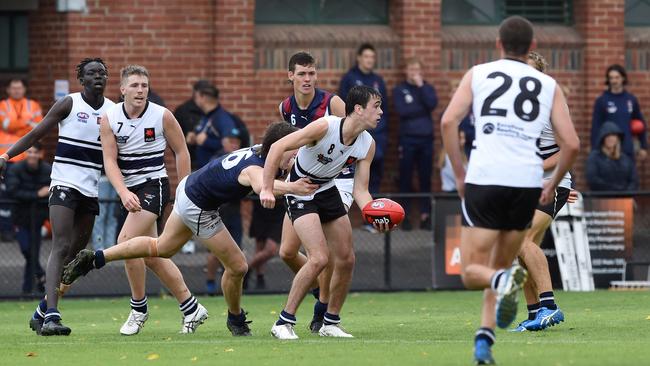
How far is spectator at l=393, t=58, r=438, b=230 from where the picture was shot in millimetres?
21172

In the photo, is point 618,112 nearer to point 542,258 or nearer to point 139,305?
point 542,258

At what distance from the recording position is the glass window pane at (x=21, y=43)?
22.0 meters

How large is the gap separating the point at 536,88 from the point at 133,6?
479 inches

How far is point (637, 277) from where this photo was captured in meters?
18.8

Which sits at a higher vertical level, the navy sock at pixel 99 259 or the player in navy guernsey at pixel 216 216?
the player in navy guernsey at pixel 216 216

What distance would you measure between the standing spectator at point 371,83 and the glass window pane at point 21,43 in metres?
4.52

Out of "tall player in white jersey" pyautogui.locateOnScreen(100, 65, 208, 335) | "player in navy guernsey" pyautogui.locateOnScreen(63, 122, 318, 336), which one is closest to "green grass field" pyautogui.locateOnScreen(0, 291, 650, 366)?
"tall player in white jersey" pyautogui.locateOnScreen(100, 65, 208, 335)

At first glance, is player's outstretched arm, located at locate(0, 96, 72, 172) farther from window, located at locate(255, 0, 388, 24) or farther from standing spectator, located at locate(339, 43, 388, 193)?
window, located at locate(255, 0, 388, 24)

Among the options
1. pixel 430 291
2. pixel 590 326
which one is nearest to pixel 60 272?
pixel 590 326

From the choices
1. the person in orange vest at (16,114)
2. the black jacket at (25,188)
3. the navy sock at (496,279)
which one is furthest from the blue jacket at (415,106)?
the navy sock at (496,279)

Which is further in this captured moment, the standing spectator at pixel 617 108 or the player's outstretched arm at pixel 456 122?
the standing spectator at pixel 617 108

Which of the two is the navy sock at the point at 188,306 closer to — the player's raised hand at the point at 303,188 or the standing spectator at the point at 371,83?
the player's raised hand at the point at 303,188

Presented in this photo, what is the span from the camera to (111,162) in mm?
12656

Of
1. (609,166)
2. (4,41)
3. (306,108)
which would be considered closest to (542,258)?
(306,108)
